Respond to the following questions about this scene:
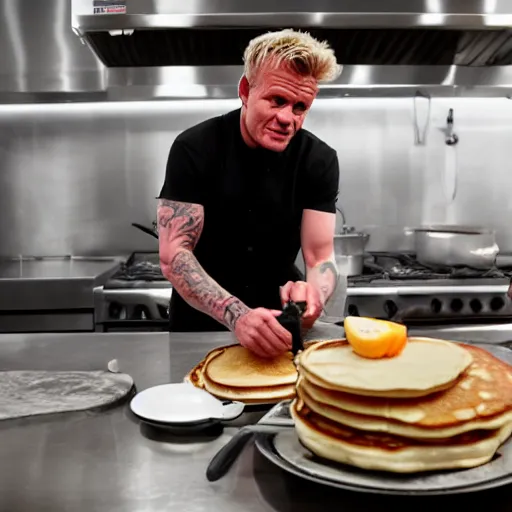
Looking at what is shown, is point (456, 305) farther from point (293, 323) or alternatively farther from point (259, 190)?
point (293, 323)

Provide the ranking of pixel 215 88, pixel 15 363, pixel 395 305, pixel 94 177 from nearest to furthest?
pixel 15 363 < pixel 395 305 < pixel 215 88 < pixel 94 177

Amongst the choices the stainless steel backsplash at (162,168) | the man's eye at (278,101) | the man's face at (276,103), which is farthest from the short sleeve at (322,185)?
the stainless steel backsplash at (162,168)

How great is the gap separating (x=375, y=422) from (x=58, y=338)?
43.2 inches

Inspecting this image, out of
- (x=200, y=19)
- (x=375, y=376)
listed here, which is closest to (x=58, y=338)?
(x=375, y=376)

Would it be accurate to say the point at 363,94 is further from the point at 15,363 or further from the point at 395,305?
the point at 15,363

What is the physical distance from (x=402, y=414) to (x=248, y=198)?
136 centimetres

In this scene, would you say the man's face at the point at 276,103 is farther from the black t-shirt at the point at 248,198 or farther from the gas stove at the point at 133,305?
the gas stove at the point at 133,305

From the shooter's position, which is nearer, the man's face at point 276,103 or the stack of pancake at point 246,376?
the stack of pancake at point 246,376

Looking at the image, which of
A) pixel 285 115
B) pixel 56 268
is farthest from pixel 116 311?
pixel 285 115

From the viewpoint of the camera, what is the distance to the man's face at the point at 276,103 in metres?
1.82

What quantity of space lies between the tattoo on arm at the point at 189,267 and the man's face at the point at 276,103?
1.03 ft

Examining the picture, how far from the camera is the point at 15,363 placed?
4.67 ft

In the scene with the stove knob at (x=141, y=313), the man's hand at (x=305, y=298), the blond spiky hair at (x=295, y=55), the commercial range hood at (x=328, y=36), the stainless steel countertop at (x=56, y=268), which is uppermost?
the commercial range hood at (x=328, y=36)

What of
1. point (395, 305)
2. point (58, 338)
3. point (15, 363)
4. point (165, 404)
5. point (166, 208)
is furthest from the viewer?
point (395, 305)
